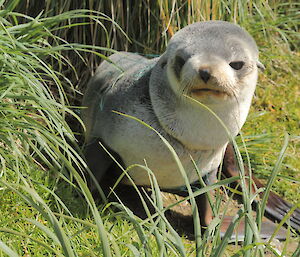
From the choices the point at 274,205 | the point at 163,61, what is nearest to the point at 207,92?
the point at 163,61

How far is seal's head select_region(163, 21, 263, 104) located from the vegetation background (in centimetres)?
39

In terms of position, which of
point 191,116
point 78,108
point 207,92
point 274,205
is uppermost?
point 207,92

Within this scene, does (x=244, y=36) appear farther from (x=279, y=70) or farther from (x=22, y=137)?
(x=279, y=70)

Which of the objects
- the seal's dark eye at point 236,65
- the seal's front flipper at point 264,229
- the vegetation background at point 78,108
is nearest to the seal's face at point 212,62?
the seal's dark eye at point 236,65

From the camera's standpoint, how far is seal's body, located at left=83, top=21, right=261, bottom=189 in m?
3.15

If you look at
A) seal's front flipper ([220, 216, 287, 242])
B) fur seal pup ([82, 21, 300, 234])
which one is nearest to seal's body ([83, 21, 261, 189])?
fur seal pup ([82, 21, 300, 234])

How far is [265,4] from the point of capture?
5.57 m

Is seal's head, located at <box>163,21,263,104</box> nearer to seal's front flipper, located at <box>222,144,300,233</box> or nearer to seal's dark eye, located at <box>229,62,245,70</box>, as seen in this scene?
seal's dark eye, located at <box>229,62,245,70</box>

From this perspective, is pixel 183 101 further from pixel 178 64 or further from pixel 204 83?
pixel 204 83

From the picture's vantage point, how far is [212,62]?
3.08 m

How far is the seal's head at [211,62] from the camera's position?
3.05m

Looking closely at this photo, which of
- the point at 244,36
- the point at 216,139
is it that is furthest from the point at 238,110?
the point at 244,36

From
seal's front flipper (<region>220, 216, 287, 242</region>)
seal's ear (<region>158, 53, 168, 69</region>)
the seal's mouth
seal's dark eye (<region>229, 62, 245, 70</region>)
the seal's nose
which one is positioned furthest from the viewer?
seal's front flipper (<region>220, 216, 287, 242</region>)

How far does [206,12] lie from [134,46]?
614 millimetres
